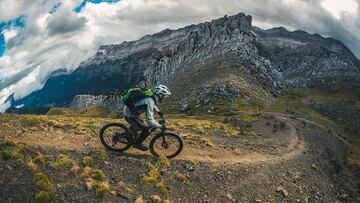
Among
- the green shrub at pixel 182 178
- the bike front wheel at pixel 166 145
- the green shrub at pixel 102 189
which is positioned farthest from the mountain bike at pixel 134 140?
the green shrub at pixel 102 189

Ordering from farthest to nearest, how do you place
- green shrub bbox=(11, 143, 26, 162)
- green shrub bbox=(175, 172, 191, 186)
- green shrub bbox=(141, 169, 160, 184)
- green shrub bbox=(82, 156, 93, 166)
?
green shrub bbox=(175, 172, 191, 186) → green shrub bbox=(82, 156, 93, 166) → green shrub bbox=(141, 169, 160, 184) → green shrub bbox=(11, 143, 26, 162)

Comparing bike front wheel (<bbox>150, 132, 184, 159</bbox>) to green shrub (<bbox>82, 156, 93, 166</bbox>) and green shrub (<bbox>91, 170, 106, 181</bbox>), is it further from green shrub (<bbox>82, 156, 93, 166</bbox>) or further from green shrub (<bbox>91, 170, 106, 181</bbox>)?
green shrub (<bbox>91, 170, 106, 181</bbox>)

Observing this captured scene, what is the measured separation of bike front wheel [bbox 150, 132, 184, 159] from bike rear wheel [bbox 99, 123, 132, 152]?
151 centimetres

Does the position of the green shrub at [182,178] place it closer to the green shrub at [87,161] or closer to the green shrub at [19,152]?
the green shrub at [87,161]

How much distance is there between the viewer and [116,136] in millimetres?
24969

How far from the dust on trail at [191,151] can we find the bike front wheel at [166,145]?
58 cm

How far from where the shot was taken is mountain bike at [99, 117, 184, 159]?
2497 centimetres

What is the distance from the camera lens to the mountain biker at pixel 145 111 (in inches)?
947

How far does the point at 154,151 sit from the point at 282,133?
27.6 metres

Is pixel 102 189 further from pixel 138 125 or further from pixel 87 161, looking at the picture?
pixel 138 125

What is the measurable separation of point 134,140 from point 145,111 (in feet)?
6.68

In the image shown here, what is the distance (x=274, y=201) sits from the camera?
2528 centimetres

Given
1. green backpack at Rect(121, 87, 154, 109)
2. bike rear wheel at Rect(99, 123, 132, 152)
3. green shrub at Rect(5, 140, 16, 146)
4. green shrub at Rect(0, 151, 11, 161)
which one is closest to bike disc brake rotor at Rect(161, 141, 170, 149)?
bike rear wheel at Rect(99, 123, 132, 152)

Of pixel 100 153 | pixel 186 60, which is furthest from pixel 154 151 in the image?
pixel 186 60
